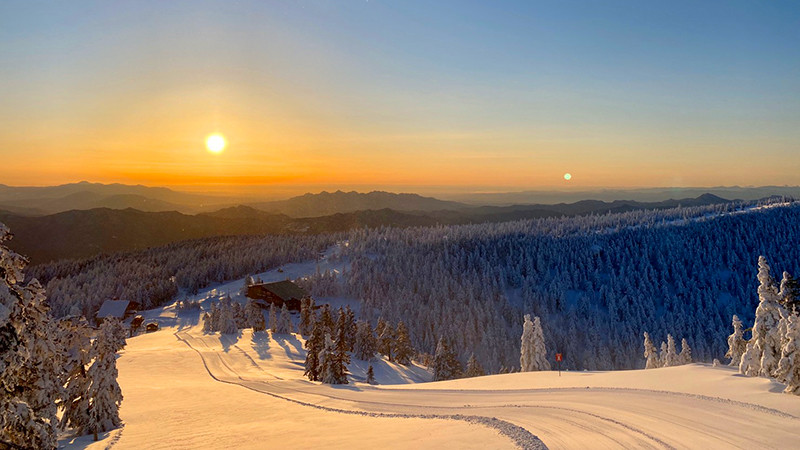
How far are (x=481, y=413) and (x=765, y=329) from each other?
24.6 m

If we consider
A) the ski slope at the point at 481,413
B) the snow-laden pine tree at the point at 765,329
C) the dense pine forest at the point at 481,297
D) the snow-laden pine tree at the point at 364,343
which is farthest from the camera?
the dense pine forest at the point at 481,297

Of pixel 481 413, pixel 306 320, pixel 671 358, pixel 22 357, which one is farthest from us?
pixel 306 320

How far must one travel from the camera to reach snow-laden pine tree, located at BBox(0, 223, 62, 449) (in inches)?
418

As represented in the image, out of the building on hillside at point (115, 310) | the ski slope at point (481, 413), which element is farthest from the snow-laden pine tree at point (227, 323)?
the building on hillside at point (115, 310)

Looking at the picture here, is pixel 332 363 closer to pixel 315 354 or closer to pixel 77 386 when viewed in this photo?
pixel 315 354

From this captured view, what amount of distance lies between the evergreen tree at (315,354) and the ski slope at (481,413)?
444 cm

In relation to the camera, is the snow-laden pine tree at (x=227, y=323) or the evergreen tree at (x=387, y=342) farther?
the evergreen tree at (x=387, y=342)

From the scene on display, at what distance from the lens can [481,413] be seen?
68.4 feet

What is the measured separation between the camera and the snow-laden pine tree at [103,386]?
2223 cm

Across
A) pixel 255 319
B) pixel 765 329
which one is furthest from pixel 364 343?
pixel 765 329

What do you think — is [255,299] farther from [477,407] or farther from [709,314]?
[709,314]

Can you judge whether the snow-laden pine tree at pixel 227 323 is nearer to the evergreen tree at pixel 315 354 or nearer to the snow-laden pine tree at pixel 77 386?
the evergreen tree at pixel 315 354

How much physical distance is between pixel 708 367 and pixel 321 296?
456ft

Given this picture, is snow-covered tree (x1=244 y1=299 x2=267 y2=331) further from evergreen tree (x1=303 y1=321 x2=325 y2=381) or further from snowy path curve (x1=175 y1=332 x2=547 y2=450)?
snowy path curve (x1=175 y1=332 x2=547 y2=450)
